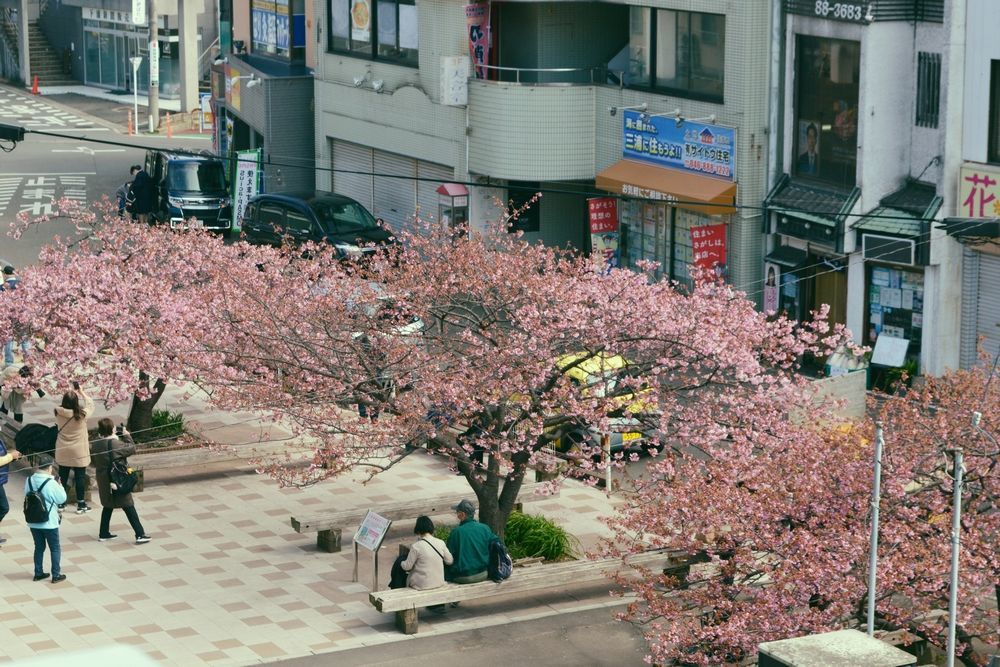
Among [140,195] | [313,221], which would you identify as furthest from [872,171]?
[140,195]

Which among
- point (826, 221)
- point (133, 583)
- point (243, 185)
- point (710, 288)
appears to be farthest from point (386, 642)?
point (243, 185)

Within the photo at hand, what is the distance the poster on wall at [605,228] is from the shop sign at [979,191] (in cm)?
958

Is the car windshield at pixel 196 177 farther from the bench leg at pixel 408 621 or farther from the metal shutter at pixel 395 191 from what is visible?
the bench leg at pixel 408 621

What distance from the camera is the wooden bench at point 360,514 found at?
21.4 m

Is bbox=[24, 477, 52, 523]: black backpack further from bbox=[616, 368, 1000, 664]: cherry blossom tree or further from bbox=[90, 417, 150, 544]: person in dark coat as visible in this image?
bbox=[616, 368, 1000, 664]: cherry blossom tree

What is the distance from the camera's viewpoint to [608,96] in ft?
116

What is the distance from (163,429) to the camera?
85.7 ft

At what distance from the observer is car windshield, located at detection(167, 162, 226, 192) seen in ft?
149

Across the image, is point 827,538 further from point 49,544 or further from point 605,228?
point 605,228

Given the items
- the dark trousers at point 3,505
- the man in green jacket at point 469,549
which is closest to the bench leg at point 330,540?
the man in green jacket at point 469,549

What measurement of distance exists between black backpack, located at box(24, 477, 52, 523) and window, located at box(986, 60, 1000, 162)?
15524 millimetres

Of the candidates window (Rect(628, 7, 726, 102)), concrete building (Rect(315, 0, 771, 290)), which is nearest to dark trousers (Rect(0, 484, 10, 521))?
concrete building (Rect(315, 0, 771, 290))

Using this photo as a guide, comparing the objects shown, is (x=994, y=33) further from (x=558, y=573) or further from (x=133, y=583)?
(x=133, y=583)

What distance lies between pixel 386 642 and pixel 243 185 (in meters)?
27.9
